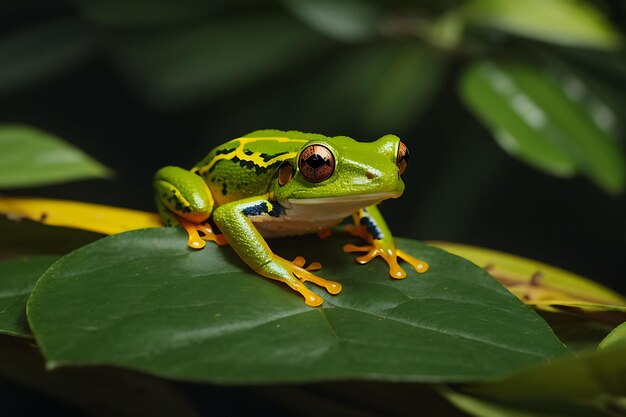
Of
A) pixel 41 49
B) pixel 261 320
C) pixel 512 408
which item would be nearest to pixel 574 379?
pixel 512 408

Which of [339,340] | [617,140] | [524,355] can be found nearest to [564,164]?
[617,140]

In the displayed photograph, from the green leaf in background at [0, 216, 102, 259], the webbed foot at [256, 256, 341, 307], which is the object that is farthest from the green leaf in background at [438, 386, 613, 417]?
the green leaf in background at [0, 216, 102, 259]

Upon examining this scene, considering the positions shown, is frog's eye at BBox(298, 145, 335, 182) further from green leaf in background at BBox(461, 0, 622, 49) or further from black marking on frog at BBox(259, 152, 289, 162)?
green leaf in background at BBox(461, 0, 622, 49)

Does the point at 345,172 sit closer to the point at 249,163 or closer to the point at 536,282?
the point at 249,163

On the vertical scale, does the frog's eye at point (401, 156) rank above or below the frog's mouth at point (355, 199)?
above

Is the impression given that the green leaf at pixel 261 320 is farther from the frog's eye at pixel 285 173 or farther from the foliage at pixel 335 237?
the frog's eye at pixel 285 173

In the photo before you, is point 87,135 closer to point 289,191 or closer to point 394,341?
point 289,191

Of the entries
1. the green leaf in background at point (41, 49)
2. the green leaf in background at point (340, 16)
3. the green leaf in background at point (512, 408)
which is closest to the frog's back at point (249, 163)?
the green leaf in background at point (512, 408)
